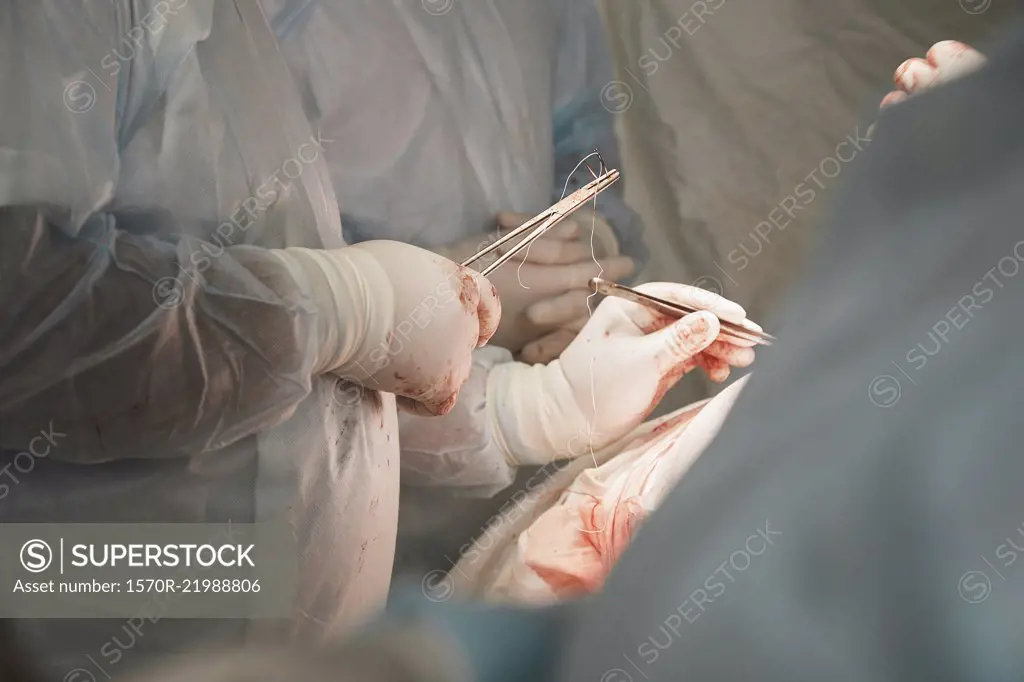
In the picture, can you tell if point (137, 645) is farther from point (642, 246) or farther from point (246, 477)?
point (642, 246)

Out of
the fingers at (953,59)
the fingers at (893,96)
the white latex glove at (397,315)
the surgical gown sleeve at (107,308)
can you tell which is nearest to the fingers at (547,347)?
the white latex glove at (397,315)

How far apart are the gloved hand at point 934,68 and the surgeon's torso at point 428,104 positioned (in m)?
0.65

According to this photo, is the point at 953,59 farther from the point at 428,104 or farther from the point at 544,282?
the point at 428,104

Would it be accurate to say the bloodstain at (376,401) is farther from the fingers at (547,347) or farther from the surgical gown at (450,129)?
the fingers at (547,347)

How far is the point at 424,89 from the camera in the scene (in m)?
1.60

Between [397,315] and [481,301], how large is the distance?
153 millimetres

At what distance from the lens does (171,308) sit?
1.46 m

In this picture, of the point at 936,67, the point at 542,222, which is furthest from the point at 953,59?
the point at 542,222

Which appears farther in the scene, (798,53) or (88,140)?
(798,53)

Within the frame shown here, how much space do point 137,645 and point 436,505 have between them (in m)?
0.57

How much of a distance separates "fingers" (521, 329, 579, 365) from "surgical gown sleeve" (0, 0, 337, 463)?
39 cm

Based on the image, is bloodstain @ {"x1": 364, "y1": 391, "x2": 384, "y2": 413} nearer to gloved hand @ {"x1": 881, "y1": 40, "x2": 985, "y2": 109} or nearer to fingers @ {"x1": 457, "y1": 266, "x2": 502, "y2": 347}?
fingers @ {"x1": 457, "y1": 266, "x2": 502, "y2": 347}

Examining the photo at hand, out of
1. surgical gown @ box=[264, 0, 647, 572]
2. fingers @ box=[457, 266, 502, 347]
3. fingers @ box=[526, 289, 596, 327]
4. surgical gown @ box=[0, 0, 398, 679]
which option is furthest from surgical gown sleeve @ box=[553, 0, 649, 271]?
surgical gown @ box=[0, 0, 398, 679]

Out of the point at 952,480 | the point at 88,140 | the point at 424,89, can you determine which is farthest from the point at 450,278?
the point at 952,480
